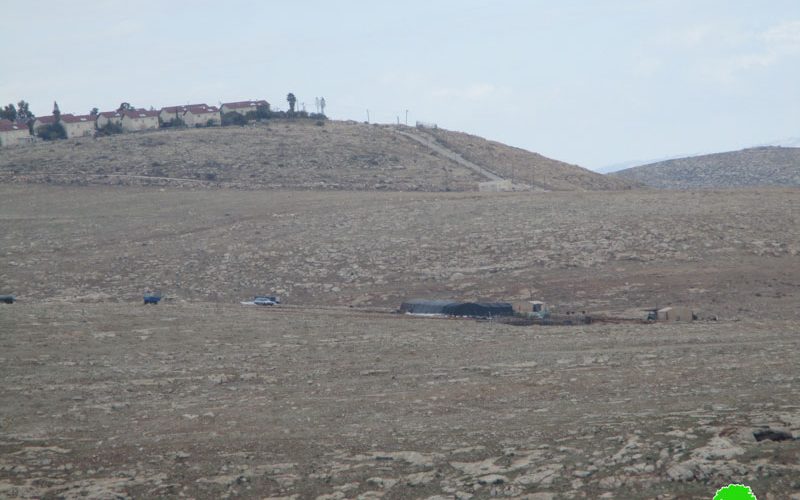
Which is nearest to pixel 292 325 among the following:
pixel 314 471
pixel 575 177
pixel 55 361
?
pixel 55 361

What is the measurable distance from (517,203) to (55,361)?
31160 mm

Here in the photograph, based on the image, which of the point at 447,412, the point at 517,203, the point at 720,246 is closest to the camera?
the point at 447,412

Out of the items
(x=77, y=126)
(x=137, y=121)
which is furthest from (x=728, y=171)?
(x=77, y=126)

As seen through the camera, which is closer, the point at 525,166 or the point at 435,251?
the point at 435,251

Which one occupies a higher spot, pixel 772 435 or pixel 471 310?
pixel 772 435

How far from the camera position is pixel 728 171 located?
100625 millimetres

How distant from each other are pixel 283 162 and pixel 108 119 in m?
34.5

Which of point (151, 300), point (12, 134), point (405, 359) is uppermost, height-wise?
point (12, 134)

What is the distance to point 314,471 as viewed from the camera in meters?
14.2

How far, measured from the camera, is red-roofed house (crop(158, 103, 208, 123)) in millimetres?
99062

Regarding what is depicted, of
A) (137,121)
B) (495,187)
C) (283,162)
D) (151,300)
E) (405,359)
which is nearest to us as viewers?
(405,359)

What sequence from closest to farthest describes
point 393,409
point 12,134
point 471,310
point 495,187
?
point 393,409 → point 471,310 → point 495,187 → point 12,134

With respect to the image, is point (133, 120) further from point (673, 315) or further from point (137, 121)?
point (673, 315)

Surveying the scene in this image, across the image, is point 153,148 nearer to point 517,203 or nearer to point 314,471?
point 517,203
